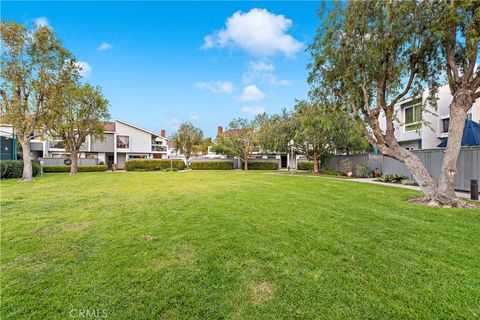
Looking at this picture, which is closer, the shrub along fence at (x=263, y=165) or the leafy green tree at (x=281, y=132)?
the leafy green tree at (x=281, y=132)

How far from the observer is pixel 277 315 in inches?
77.9

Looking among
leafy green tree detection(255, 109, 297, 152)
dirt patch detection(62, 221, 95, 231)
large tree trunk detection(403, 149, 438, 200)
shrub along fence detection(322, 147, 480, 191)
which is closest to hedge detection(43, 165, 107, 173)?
leafy green tree detection(255, 109, 297, 152)

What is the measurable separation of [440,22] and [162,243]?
29.7ft

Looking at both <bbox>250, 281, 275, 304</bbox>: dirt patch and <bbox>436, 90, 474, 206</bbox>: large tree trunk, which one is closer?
<bbox>250, 281, 275, 304</bbox>: dirt patch

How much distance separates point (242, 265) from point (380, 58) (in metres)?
7.61

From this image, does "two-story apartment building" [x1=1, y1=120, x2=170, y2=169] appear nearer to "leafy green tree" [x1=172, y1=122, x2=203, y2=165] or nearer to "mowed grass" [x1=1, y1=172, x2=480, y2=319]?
"leafy green tree" [x1=172, y1=122, x2=203, y2=165]

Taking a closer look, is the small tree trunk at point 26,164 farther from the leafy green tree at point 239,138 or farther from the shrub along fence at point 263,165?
the shrub along fence at point 263,165

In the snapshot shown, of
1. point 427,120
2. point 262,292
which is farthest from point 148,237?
point 427,120

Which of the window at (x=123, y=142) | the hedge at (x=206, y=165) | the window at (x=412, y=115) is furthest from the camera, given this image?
the window at (x=123, y=142)

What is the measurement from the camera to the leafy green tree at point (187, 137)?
33.3 metres

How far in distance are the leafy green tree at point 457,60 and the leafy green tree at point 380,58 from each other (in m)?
0.27

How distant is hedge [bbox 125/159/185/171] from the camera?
26703 mm

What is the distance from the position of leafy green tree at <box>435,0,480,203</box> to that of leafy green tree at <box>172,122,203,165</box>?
2993 cm

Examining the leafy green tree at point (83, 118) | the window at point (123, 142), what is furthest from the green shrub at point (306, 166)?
the window at point (123, 142)
